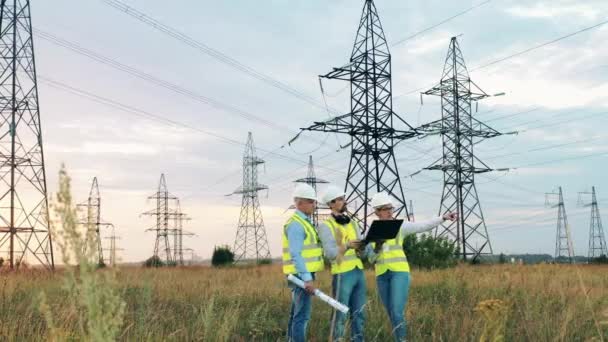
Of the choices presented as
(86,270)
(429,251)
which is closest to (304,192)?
(86,270)

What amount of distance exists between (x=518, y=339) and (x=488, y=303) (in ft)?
14.8

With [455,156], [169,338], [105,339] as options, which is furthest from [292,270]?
[455,156]

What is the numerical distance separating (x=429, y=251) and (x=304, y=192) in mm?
15494

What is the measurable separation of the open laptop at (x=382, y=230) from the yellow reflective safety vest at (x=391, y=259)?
1.04ft

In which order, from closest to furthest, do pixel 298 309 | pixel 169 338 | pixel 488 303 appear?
pixel 488 303, pixel 169 338, pixel 298 309

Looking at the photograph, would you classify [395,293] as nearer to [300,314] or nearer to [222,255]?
[300,314]

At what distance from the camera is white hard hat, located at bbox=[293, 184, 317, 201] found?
20.7ft

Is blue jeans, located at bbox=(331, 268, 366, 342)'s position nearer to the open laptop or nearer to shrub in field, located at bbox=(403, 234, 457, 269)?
the open laptop

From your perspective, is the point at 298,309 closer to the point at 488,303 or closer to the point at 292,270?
the point at 292,270

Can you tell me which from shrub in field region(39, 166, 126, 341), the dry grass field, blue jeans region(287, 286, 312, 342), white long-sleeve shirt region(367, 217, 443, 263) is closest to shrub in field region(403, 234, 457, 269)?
the dry grass field

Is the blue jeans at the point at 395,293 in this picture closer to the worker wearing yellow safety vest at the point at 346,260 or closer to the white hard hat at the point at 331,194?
the worker wearing yellow safety vest at the point at 346,260

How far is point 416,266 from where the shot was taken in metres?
20.8

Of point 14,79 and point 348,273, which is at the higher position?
point 14,79

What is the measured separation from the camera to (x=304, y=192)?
6.34m
